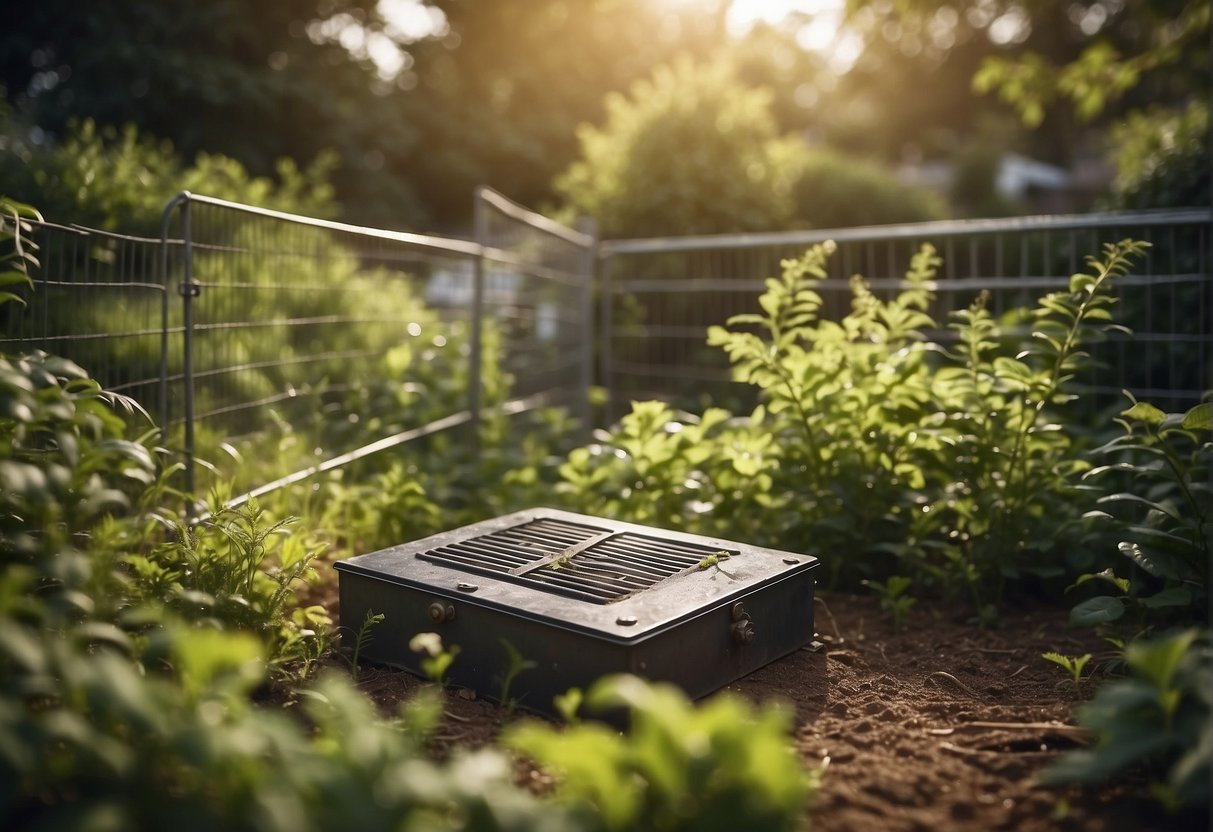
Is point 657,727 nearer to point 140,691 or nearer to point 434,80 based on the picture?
point 140,691

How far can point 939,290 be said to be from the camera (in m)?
5.91

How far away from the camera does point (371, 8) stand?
2242 cm

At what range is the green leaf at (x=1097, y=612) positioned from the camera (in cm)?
277

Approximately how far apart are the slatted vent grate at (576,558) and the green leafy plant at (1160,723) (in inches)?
46.3

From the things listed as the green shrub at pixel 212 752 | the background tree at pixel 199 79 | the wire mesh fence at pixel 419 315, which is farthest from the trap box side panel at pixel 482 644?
the background tree at pixel 199 79

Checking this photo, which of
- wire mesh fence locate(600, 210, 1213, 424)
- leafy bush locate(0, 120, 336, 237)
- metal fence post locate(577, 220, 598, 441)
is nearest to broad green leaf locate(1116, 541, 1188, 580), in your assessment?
wire mesh fence locate(600, 210, 1213, 424)

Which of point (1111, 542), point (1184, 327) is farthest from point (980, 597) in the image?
point (1184, 327)

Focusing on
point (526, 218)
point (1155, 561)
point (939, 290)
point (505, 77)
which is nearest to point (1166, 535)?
point (1155, 561)

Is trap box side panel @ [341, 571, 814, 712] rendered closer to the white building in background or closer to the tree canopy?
the tree canopy

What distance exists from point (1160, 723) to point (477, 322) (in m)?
3.81

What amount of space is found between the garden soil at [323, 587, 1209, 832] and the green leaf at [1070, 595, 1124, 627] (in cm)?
21

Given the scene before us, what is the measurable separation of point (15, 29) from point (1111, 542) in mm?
19332

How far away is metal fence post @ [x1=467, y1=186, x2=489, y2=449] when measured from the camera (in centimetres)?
515

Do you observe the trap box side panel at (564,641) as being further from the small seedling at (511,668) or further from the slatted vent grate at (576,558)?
the slatted vent grate at (576,558)
